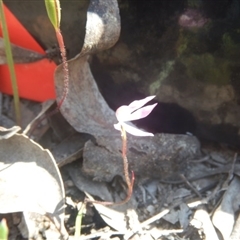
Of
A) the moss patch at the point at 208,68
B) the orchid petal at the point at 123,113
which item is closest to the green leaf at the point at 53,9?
the orchid petal at the point at 123,113

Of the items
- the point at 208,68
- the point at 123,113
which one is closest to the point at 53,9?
the point at 123,113

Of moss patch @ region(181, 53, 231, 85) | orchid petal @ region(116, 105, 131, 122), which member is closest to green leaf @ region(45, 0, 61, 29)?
orchid petal @ region(116, 105, 131, 122)

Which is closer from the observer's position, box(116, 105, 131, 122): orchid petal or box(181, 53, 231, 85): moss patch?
box(116, 105, 131, 122): orchid petal

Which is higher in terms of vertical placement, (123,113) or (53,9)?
(53,9)

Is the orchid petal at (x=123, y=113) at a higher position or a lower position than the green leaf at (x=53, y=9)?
lower

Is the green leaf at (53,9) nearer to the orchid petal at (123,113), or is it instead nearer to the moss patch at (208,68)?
the orchid petal at (123,113)

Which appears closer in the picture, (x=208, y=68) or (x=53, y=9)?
(x=53, y=9)

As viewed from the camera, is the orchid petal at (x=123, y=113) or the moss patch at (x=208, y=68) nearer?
the orchid petal at (x=123, y=113)

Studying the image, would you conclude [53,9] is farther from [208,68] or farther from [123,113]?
[208,68]

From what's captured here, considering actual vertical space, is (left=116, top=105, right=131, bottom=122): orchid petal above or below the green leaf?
below

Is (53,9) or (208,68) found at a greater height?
(53,9)

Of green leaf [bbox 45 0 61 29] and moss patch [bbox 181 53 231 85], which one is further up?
green leaf [bbox 45 0 61 29]

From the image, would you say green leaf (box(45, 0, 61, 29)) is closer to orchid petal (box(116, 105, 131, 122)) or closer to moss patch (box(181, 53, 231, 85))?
orchid petal (box(116, 105, 131, 122))
